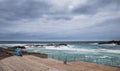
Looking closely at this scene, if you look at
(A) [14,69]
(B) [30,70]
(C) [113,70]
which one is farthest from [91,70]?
(A) [14,69]

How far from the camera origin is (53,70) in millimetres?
12969

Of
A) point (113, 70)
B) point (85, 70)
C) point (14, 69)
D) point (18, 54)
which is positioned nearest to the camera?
point (14, 69)

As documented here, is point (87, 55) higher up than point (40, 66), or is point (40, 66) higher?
point (40, 66)

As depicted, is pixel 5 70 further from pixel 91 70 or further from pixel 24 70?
pixel 91 70

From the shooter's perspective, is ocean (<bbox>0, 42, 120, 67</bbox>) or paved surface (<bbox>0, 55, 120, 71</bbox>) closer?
paved surface (<bbox>0, 55, 120, 71</bbox>)

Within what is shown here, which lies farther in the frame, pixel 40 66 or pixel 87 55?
pixel 87 55

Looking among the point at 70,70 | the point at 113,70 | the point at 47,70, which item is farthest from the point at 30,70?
the point at 113,70

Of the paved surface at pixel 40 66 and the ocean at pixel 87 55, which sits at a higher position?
the paved surface at pixel 40 66

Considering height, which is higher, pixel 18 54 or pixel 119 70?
pixel 18 54

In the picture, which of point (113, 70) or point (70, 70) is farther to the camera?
point (113, 70)

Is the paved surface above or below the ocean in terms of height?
above

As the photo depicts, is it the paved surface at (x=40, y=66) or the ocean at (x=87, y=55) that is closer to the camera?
the paved surface at (x=40, y=66)

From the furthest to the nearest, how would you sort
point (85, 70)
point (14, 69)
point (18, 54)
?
Answer: 1. point (18, 54)
2. point (85, 70)
3. point (14, 69)

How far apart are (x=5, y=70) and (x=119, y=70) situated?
10.6 m
